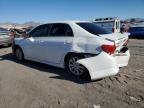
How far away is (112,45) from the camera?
20.7 feet

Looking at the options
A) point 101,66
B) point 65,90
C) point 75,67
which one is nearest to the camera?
point 65,90

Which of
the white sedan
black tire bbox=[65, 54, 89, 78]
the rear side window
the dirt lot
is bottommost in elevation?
the dirt lot

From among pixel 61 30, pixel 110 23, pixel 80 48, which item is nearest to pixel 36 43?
pixel 61 30

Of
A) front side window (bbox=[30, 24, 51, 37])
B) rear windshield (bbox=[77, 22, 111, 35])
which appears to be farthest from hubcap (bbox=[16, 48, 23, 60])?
rear windshield (bbox=[77, 22, 111, 35])

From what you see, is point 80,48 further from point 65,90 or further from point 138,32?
point 138,32

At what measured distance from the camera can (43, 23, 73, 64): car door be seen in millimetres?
7309

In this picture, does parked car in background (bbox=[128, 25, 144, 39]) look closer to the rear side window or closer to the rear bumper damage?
the rear side window

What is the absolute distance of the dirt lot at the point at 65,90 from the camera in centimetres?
527

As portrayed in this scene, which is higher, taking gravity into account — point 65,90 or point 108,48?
point 108,48

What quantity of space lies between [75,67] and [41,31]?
2.25 metres

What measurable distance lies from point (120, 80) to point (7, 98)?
9.96 ft

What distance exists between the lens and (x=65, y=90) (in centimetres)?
603

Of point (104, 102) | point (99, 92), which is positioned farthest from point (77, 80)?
point (104, 102)

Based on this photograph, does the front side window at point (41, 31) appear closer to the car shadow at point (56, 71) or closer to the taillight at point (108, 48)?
the car shadow at point (56, 71)
